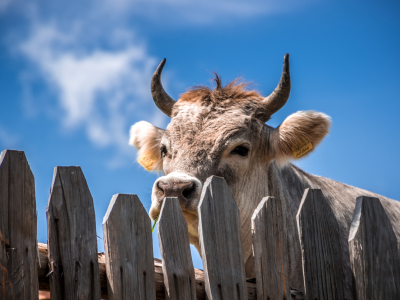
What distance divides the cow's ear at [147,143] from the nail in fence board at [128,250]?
2.94 meters

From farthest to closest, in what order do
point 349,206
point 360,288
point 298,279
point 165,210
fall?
point 349,206 → point 298,279 → point 360,288 → point 165,210

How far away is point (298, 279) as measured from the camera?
3799 millimetres

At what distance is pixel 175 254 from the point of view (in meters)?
2.17

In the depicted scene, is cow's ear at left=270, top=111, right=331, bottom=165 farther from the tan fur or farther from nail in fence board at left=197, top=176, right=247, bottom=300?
nail in fence board at left=197, top=176, right=247, bottom=300

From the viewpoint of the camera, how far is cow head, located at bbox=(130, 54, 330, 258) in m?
3.87

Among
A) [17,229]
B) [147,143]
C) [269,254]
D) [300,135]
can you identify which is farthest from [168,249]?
[147,143]

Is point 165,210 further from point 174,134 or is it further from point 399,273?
point 174,134

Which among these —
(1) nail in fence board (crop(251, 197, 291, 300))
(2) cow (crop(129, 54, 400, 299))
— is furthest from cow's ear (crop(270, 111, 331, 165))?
(1) nail in fence board (crop(251, 197, 291, 300))

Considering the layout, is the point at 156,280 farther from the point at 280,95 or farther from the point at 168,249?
the point at 280,95

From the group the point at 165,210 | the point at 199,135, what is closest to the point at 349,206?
the point at 199,135

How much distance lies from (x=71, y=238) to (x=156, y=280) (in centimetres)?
52

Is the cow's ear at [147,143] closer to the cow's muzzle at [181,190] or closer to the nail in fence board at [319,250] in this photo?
the cow's muzzle at [181,190]

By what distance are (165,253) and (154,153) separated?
3086mm

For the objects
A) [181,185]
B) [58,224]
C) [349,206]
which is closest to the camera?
[58,224]
